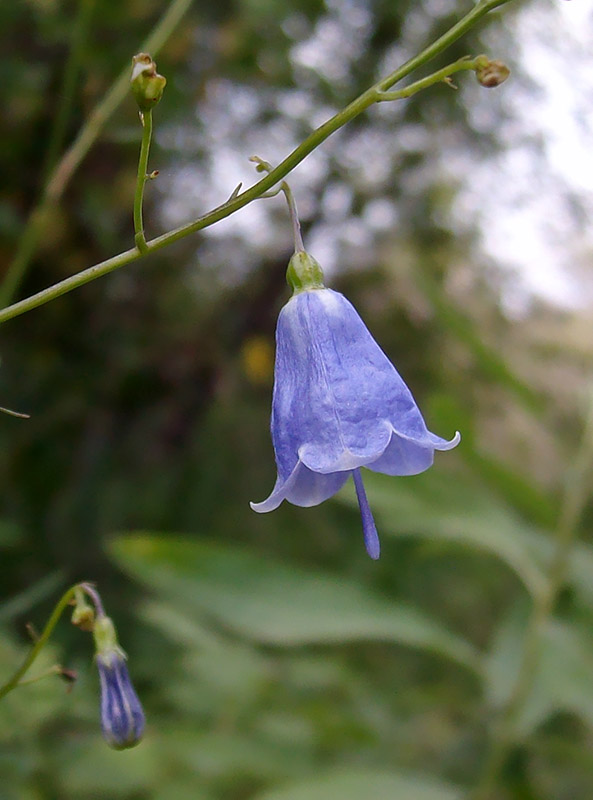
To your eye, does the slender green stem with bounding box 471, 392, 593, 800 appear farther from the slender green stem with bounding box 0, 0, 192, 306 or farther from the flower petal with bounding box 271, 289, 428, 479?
the slender green stem with bounding box 0, 0, 192, 306

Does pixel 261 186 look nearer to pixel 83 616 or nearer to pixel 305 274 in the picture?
pixel 305 274

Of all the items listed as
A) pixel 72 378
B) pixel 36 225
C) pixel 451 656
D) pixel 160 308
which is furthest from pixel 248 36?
pixel 451 656

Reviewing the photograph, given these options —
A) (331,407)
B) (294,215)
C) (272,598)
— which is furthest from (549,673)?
(294,215)

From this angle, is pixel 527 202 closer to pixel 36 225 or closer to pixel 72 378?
pixel 72 378

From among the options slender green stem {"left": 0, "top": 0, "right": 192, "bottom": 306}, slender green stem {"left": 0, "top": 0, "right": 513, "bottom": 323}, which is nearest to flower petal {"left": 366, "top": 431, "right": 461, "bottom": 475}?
slender green stem {"left": 0, "top": 0, "right": 513, "bottom": 323}

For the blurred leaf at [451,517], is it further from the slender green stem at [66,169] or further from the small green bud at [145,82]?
the small green bud at [145,82]
